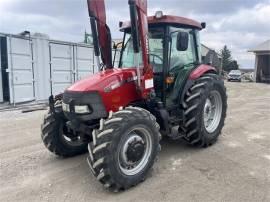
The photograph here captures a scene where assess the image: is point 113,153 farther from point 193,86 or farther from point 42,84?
point 42,84

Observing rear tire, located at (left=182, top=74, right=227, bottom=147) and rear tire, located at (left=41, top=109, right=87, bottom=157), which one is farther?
rear tire, located at (left=182, top=74, right=227, bottom=147)

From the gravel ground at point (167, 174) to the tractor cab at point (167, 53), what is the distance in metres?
1.07

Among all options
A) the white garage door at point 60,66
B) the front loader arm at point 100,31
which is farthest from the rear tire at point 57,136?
the white garage door at point 60,66

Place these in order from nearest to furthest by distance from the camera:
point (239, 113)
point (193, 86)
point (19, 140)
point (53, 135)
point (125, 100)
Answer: point (125, 100) < point (53, 135) < point (193, 86) < point (19, 140) < point (239, 113)

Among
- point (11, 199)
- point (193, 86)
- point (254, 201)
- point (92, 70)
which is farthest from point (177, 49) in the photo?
point (92, 70)

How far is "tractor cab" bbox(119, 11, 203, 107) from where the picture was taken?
16.3 ft

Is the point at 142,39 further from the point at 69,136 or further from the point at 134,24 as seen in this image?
the point at 69,136

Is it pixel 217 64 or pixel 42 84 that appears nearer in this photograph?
pixel 217 64

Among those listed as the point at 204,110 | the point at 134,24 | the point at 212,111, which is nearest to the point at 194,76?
the point at 204,110

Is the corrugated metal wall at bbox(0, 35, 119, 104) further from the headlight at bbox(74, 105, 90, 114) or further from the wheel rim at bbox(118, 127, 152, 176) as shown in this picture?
the wheel rim at bbox(118, 127, 152, 176)

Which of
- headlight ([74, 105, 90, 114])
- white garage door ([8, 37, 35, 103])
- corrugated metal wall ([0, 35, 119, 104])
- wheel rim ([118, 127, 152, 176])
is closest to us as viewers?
wheel rim ([118, 127, 152, 176])

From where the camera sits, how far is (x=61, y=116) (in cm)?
477

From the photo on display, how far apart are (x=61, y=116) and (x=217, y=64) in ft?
12.0

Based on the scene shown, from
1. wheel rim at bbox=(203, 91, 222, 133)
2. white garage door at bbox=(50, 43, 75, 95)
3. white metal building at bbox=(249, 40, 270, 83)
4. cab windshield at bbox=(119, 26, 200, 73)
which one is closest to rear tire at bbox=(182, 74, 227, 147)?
wheel rim at bbox=(203, 91, 222, 133)
